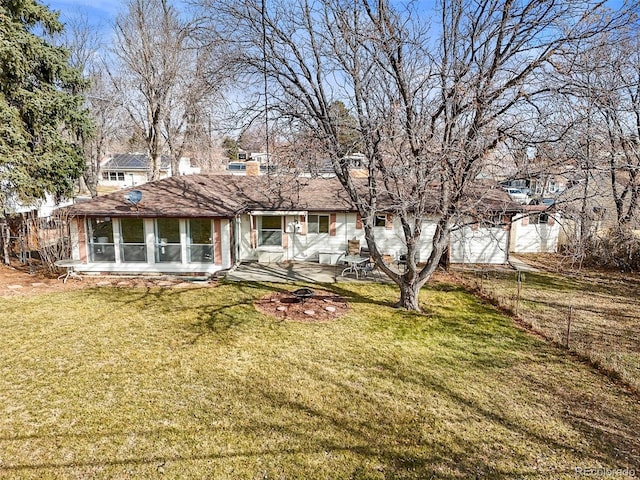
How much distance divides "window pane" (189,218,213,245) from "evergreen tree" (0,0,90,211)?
5.93 meters

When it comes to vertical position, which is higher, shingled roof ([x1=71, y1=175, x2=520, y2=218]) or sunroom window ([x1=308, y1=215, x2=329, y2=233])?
shingled roof ([x1=71, y1=175, x2=520, y2=218])

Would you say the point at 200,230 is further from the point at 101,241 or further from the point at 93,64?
the point at 93,64

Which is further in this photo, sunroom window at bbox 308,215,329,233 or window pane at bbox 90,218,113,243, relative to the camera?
sunroom window at bbox 308,215,329,233

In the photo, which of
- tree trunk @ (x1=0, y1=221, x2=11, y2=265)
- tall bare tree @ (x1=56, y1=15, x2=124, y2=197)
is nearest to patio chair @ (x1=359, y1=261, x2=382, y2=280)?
tree trunk @ (x1=0, y1=221, x2=11, y2=265)

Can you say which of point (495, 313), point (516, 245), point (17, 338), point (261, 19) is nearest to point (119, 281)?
point (17, 338)

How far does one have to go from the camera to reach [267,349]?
25.1 feet

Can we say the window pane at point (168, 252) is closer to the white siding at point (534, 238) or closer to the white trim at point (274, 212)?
the white trim at point (274, 212)

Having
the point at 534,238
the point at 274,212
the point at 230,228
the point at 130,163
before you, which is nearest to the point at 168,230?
the point at 230,228

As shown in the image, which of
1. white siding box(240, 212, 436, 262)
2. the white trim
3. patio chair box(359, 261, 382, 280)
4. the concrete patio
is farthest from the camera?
white siding box(240, 212, 436, 262)

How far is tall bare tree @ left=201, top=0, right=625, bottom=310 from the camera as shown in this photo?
317 inches

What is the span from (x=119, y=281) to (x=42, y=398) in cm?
711

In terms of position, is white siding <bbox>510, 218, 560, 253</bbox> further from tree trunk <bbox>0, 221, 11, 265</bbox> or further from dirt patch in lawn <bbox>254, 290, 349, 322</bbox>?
tree trunk <bbox>0, 221, 11, 265</bbox>

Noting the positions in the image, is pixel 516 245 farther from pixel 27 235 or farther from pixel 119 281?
pixel 27 235

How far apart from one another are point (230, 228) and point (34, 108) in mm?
8176
